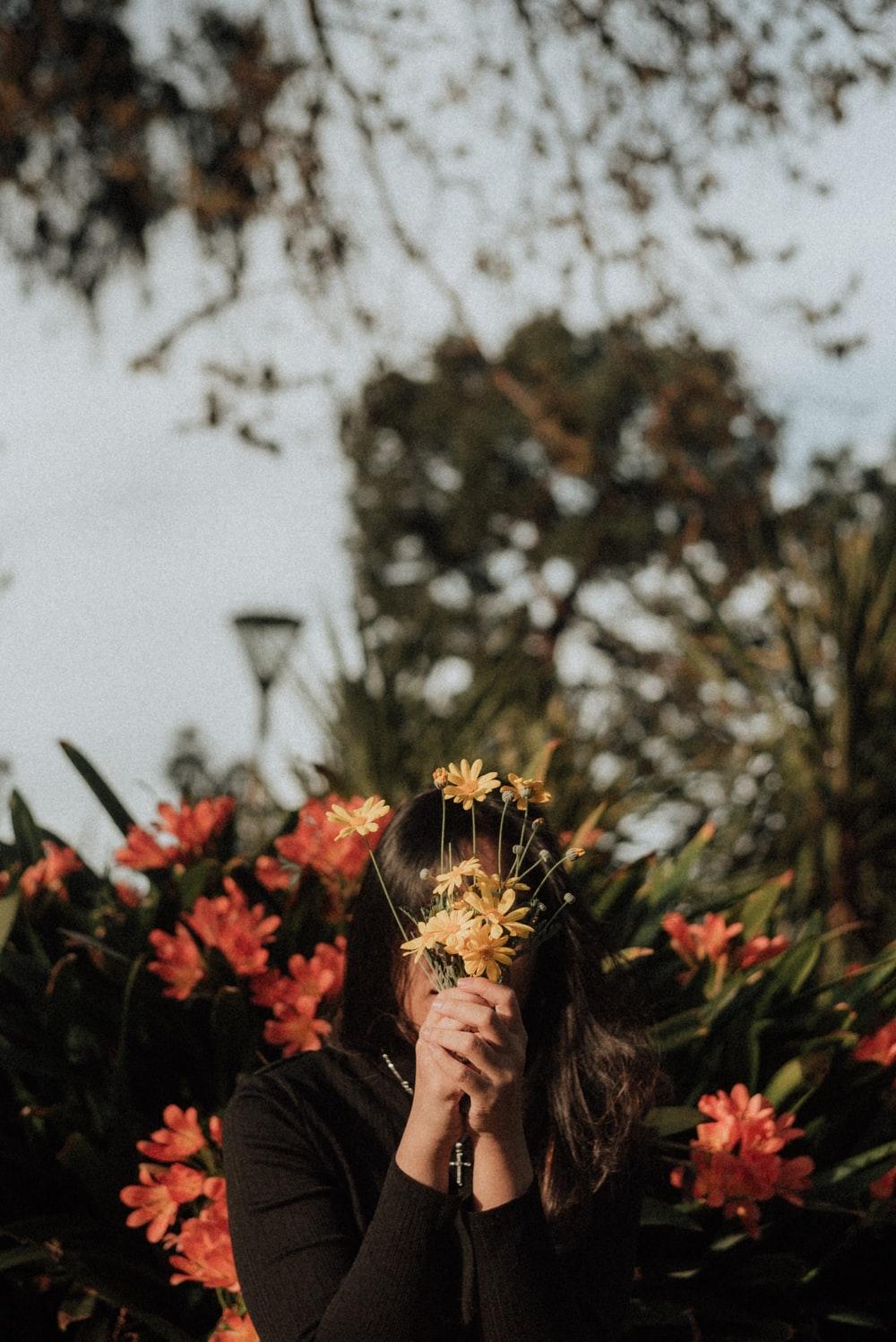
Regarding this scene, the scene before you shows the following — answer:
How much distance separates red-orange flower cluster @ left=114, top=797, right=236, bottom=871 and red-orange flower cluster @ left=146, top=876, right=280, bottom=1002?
0.26 meters

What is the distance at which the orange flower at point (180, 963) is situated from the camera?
2.29 m

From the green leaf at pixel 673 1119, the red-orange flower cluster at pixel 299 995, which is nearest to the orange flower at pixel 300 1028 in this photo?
the red-orange flower cluster at pixel 299 995

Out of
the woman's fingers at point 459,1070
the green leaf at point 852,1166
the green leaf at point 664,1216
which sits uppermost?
the woman's fingers at point 459,1070

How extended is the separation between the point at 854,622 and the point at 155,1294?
4.47 m

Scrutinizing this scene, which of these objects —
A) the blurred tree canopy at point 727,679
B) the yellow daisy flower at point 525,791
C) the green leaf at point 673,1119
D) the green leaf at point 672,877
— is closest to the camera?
the yellow daisy flower at point 525,791

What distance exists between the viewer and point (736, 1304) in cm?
218

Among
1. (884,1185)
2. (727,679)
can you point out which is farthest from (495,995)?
(727,679)

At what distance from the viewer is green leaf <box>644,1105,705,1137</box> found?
2.15 meters

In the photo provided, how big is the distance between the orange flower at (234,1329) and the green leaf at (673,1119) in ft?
2.09

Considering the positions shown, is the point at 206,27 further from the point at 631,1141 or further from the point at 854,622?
the point at 631,1141

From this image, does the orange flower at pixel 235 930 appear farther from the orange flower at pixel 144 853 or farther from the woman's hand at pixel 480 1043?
the woman's hand at pixel 480 1043

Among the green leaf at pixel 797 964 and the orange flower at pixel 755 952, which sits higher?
the orange flower at pixel 755 952

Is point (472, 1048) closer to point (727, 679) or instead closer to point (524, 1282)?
point (524, 1282)

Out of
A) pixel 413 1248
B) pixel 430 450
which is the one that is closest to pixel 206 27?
pixel 413 1248
